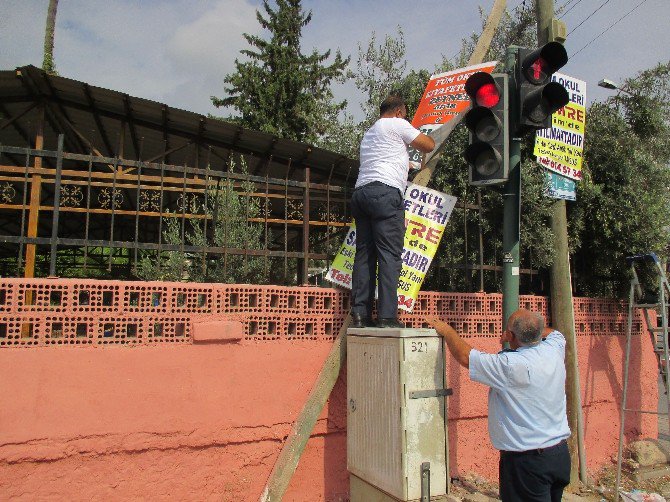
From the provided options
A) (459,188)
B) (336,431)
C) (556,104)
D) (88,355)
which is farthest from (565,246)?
(88,355)

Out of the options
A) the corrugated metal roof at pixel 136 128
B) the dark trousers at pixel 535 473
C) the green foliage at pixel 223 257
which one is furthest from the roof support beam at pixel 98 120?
the dark trousers at pixel 535 473

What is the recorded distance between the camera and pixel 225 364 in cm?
395

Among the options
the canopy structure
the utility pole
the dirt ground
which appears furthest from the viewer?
the canopy structure

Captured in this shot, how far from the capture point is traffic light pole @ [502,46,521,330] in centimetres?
392

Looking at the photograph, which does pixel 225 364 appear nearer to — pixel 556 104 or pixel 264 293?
pixel 264 293

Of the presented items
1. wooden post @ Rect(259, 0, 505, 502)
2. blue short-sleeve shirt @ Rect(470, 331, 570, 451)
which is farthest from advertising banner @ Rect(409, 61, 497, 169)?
blue short-sleeve shirt @ Rect(470, 331, 570, 451)

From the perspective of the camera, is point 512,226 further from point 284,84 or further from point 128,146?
point 284,84

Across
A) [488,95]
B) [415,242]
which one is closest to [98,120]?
[415,242]

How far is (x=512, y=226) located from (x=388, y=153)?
1150 millimetres

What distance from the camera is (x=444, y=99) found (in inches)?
205

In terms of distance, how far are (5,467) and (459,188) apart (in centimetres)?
467

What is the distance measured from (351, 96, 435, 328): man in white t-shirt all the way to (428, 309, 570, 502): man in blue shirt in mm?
855

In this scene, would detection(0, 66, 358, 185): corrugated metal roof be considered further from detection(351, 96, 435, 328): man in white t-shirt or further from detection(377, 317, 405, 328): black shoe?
detection(377, 317, 405, 328): black shoe

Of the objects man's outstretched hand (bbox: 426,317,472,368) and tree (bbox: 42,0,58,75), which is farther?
tree (bbox: 42,0,58,75)
